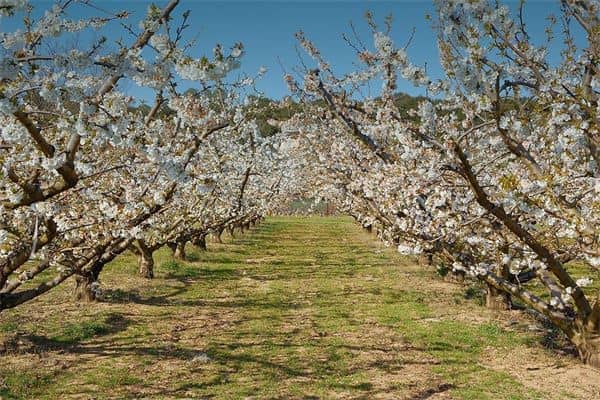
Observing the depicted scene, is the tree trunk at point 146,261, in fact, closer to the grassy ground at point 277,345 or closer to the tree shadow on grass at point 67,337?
the grassy ground at point 277,345

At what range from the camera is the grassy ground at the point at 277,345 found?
880cm

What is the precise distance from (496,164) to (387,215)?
5324 millimetres

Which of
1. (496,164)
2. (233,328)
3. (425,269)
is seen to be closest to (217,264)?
(425,269)

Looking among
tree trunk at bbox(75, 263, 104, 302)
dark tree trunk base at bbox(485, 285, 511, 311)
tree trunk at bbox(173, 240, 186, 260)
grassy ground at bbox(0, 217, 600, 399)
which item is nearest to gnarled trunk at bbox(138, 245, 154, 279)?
grassy ground at bbox(0, 217, 600, 399)

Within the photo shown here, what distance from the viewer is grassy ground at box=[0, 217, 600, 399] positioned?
8.80 meters

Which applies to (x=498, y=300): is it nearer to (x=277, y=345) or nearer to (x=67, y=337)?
(x=277, y=345)

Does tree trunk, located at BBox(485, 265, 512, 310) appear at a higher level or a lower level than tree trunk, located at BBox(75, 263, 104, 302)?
higher

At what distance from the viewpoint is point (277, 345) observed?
448 inches

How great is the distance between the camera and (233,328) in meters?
12.8

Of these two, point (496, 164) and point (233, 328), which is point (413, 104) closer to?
point (496, 164)

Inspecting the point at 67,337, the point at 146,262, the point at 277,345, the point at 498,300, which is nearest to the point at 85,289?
the point at 67,337

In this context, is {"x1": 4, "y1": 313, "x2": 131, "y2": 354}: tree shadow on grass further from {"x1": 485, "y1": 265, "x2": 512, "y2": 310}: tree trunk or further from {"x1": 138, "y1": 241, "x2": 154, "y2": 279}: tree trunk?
{"x1": 485, "y1": 265, "x2": 512, "y2": 310}: tree trunk

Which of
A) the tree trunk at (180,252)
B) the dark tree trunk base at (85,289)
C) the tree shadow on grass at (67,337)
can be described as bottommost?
the tree shadow on grass at (67,337)

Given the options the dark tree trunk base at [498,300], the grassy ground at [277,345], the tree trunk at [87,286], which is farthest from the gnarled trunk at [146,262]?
the dark tree trunk base at [498,300]
